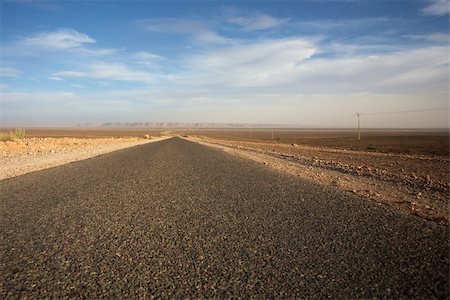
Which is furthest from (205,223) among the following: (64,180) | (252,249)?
(64,180)

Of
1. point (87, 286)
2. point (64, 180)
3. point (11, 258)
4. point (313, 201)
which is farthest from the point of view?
point (64, 180)

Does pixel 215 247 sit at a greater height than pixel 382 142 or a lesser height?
lesser

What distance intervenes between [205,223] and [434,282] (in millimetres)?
4008

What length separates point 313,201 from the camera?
29.1ft

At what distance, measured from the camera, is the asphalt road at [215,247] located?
3.96m

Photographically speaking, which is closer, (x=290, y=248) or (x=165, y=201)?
(x=290, y=248)

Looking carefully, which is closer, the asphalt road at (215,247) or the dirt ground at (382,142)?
the asphalt road at (215,247)

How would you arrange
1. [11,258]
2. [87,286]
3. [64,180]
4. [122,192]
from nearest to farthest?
[87,286]
[11,258]
[122,192]
[64,180]

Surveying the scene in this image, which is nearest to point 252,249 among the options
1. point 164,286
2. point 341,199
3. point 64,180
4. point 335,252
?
point 335,252

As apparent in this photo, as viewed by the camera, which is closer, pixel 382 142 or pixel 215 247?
pixel 215 247

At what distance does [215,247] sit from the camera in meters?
5.29

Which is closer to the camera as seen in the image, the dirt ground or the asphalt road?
the asphalt road

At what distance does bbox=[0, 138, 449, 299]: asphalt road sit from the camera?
13.0 ft

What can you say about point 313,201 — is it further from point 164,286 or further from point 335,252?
point 164,286
